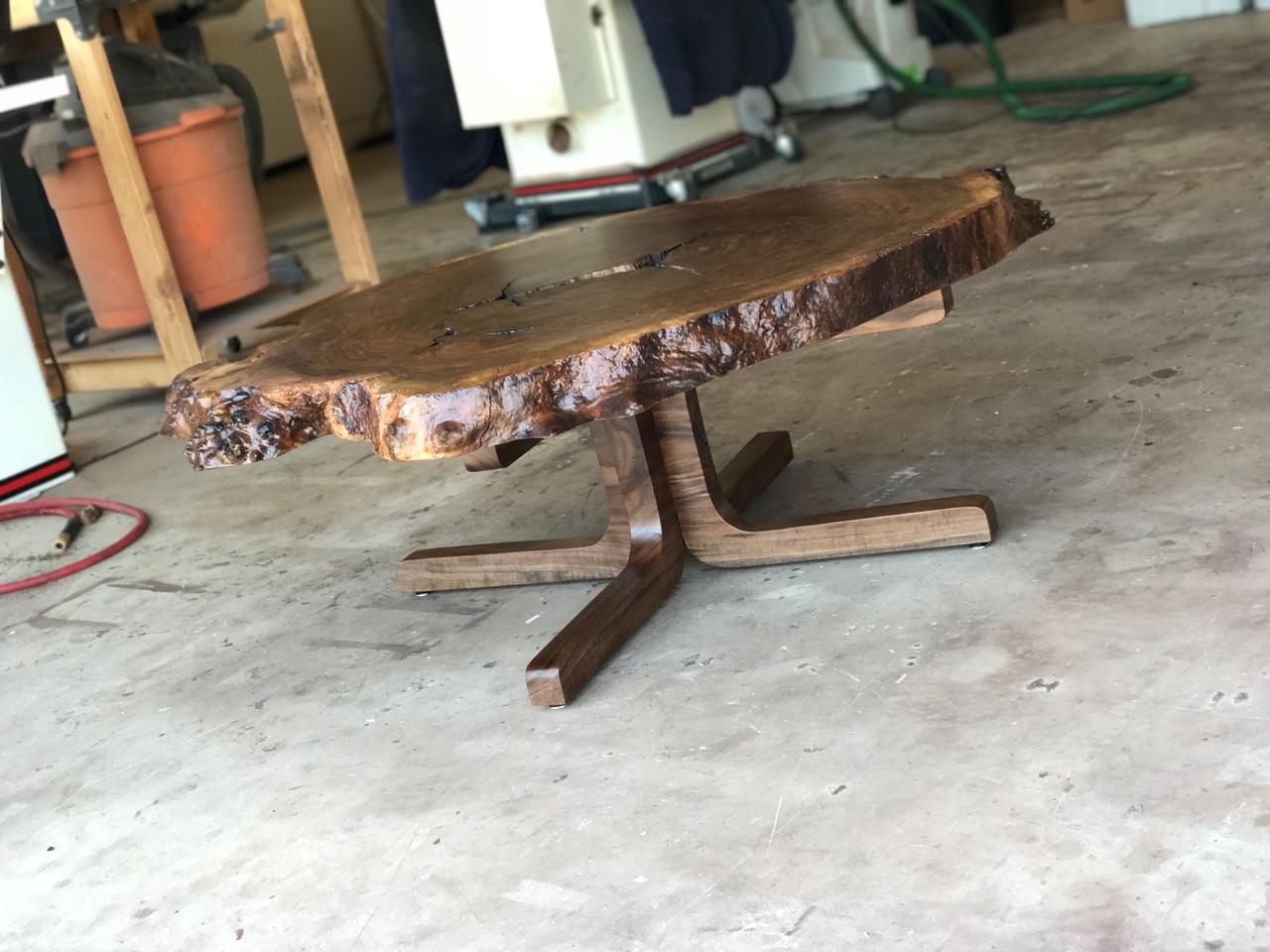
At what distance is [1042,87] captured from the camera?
464cm

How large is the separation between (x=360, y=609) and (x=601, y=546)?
0.38 meters

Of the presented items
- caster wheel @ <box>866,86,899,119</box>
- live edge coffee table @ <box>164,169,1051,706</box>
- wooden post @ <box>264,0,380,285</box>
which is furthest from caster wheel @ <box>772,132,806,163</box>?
live edge coffee table @ <box>164,169,1051,706</box>

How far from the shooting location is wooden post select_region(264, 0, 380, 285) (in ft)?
12.1

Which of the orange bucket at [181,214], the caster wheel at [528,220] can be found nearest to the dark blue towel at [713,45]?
the caster wheel at [528,220]

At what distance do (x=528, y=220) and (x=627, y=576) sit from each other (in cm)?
290

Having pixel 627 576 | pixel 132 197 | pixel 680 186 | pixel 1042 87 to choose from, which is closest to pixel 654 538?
pixel 627 576

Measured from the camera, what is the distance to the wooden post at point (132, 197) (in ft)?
10.7

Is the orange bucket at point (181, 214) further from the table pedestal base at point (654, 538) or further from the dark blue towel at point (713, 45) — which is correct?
the table pedestal base at point (654, 538)

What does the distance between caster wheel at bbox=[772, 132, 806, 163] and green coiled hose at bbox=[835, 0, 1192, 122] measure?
0.54 m

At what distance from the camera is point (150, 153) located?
11.3 feet

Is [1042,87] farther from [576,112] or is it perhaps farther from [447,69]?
[447,69]

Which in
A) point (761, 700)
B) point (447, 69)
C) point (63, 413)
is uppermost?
point (447, 69)

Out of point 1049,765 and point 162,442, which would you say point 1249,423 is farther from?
point 162,442

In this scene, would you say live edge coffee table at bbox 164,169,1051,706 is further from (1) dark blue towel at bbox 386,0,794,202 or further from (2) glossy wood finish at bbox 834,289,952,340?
(1) dark blue towel at bbox 386,0,794,202
